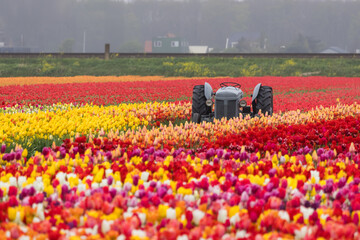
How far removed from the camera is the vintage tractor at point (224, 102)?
1097cm

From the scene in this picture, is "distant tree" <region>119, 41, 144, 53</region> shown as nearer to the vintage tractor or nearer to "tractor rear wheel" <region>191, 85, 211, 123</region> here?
the vintage tractor

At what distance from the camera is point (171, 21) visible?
12350 centimetres

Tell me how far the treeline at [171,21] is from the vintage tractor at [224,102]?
3738 inches

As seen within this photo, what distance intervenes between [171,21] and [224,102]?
115 m

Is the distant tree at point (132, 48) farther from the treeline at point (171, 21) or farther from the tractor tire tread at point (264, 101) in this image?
the tractor tire tread at point (264, 101)

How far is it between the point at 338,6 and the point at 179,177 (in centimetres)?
12470

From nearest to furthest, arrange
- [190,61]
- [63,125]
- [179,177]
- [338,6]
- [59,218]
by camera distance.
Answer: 1. [59,218]
2. [179,177]
3. [63,125]
4. [190,61]
5. [338,6]

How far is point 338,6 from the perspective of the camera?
121 metres

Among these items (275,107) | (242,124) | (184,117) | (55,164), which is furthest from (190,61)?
(55,164)

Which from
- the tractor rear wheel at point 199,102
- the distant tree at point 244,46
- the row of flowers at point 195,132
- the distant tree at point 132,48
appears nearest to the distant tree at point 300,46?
the distant tree at point 244,46

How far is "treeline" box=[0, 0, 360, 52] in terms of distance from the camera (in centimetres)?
10962

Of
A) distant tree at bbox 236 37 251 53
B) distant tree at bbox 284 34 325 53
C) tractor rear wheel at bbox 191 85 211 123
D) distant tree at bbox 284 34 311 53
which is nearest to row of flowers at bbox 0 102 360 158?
tractor rear wheel at bbox 191 85 211 123

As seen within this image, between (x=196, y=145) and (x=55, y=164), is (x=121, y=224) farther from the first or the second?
(x=196, y=145)

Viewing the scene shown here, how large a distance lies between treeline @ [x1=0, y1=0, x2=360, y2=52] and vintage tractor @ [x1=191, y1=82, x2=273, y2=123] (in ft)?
312
